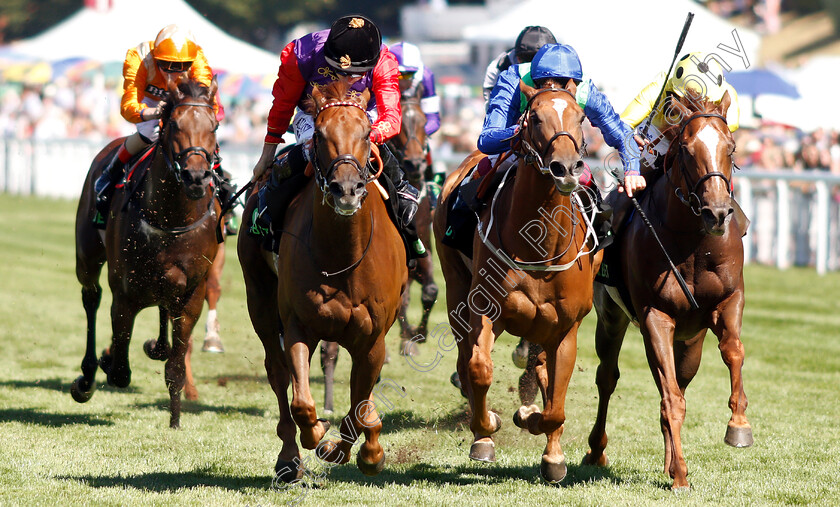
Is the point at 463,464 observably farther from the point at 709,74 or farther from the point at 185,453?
A: the point at 709,74

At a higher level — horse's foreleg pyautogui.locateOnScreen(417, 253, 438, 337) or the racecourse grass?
horse's foreleg pyautogui.locateOnScreen(417, 253, 438, 337)

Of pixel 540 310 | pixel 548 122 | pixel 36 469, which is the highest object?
pixel 548 122

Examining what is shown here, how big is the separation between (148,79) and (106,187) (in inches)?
32.5

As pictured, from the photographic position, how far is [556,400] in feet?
19.1

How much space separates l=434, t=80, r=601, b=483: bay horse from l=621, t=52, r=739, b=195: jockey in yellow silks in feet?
2.64

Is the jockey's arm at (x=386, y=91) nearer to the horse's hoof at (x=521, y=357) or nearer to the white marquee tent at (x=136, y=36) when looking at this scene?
the horse's hoof at (x=521, y=357)

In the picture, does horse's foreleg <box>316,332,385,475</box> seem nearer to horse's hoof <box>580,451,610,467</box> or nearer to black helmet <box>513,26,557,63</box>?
A: horse's hoof <box>580,451,610,467</box>

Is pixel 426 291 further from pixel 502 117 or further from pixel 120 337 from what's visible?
pixel 502 117

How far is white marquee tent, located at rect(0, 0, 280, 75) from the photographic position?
26.8 metres

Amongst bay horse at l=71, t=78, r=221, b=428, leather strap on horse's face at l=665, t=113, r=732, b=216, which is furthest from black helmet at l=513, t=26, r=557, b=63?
bay horse at l=71, t=78, r=221, b=428

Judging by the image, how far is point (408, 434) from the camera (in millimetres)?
7430

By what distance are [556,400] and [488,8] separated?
125 ft

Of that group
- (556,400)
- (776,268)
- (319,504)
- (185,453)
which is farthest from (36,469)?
(776,268)

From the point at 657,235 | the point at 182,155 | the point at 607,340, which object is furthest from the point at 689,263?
the point at 182,155
